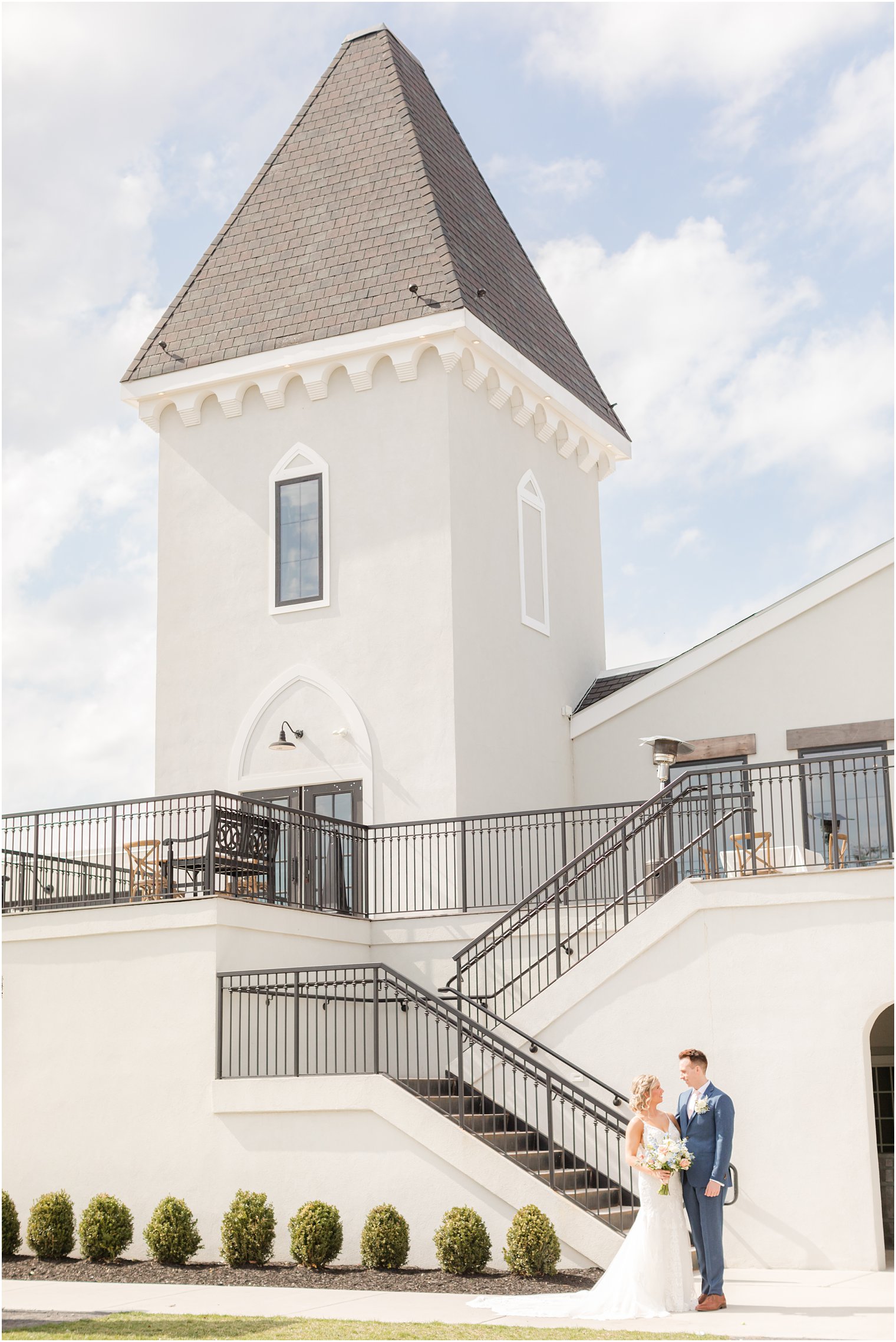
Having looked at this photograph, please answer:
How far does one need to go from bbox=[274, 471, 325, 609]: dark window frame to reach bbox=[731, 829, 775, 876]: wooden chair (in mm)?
7600

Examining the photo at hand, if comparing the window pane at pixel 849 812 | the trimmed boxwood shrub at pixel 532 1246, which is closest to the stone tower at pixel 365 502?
the window pane at pixel 849 812

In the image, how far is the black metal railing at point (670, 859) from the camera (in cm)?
1532

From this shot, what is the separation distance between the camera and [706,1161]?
11.7 m

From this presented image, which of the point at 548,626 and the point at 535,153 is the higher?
the point at 535,153

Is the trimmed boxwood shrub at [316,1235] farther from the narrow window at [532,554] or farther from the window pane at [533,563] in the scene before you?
the window pane at [533,563]

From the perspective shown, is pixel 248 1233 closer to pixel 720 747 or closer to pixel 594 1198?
pixel 594 1198

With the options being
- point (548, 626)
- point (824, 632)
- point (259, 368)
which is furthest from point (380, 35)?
point (824, 632)

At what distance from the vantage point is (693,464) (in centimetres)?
3853

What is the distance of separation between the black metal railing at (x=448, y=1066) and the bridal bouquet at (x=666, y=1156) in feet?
6.51

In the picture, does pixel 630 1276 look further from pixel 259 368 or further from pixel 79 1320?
pixel 259 368

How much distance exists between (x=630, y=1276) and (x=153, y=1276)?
5253 mm

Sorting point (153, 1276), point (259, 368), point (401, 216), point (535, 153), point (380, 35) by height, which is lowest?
point (153, 1276)

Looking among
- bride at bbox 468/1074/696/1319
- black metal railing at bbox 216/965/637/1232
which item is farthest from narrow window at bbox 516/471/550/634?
bride at bbox 468/1074/696/1319

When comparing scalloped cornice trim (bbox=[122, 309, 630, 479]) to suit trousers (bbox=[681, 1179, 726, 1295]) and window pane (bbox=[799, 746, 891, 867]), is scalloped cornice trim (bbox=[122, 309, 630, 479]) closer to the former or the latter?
window pane (bbox=[799, 746, 891, 867])
